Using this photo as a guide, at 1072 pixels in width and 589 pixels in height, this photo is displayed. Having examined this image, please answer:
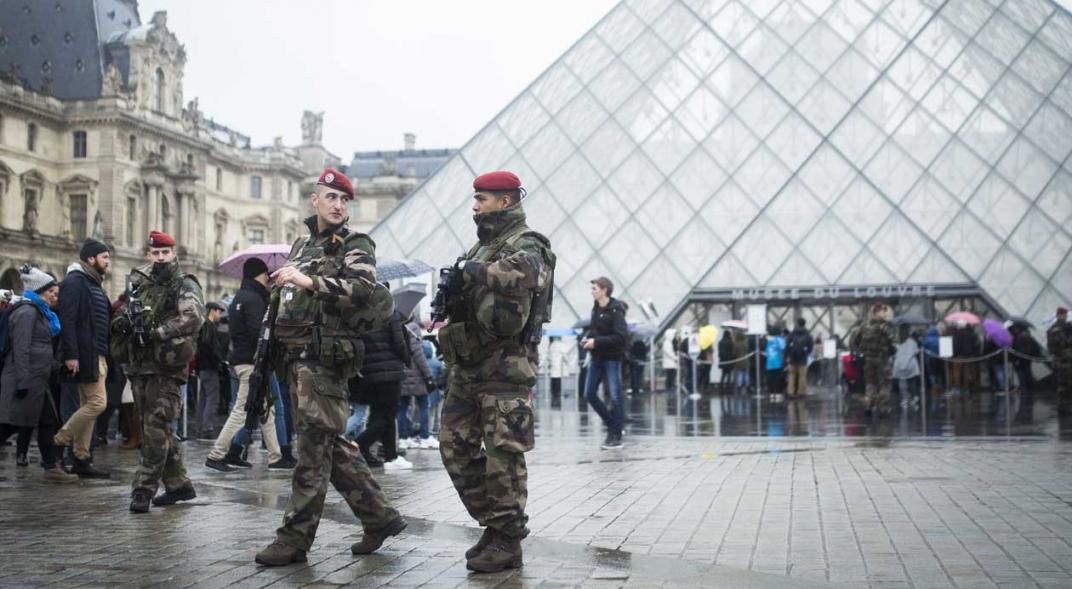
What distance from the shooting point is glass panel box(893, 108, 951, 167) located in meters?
25.8

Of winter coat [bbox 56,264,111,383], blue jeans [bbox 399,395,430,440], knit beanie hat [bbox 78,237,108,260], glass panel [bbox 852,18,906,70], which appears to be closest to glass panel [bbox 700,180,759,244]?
glass panel [bbox 852,18,906,70]

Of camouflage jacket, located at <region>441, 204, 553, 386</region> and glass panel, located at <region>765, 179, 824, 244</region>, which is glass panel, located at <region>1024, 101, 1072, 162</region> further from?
camouflage jacket, located at <region>441, 204, 553, 386</region>

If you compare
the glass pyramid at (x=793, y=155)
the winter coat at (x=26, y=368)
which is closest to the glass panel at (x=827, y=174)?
the glass pyramid at (x=793, y=155)

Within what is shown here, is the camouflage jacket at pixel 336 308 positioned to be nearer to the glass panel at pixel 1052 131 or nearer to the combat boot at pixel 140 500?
the combat boot at pixel 140 500

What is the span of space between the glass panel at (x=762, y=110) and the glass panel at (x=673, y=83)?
1147mm

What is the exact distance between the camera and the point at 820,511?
6719 millimetres

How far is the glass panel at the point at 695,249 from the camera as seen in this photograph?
2503 centimetres

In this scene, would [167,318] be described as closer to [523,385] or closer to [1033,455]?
[523,385]

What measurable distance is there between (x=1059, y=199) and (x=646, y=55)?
8.72 meters

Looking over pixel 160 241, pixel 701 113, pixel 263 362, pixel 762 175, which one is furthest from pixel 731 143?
pixel 263 362

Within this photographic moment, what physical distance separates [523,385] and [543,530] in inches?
44.8

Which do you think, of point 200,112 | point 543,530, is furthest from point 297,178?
point 543,530

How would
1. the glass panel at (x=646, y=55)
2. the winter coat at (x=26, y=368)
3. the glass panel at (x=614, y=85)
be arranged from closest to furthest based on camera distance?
the winter coat at (x=26, y=368) → the glass panel at (x=614, y=85) → the glass panel at (x=646, y=55)

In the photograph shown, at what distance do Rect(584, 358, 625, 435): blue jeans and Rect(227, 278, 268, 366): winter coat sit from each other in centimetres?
326
